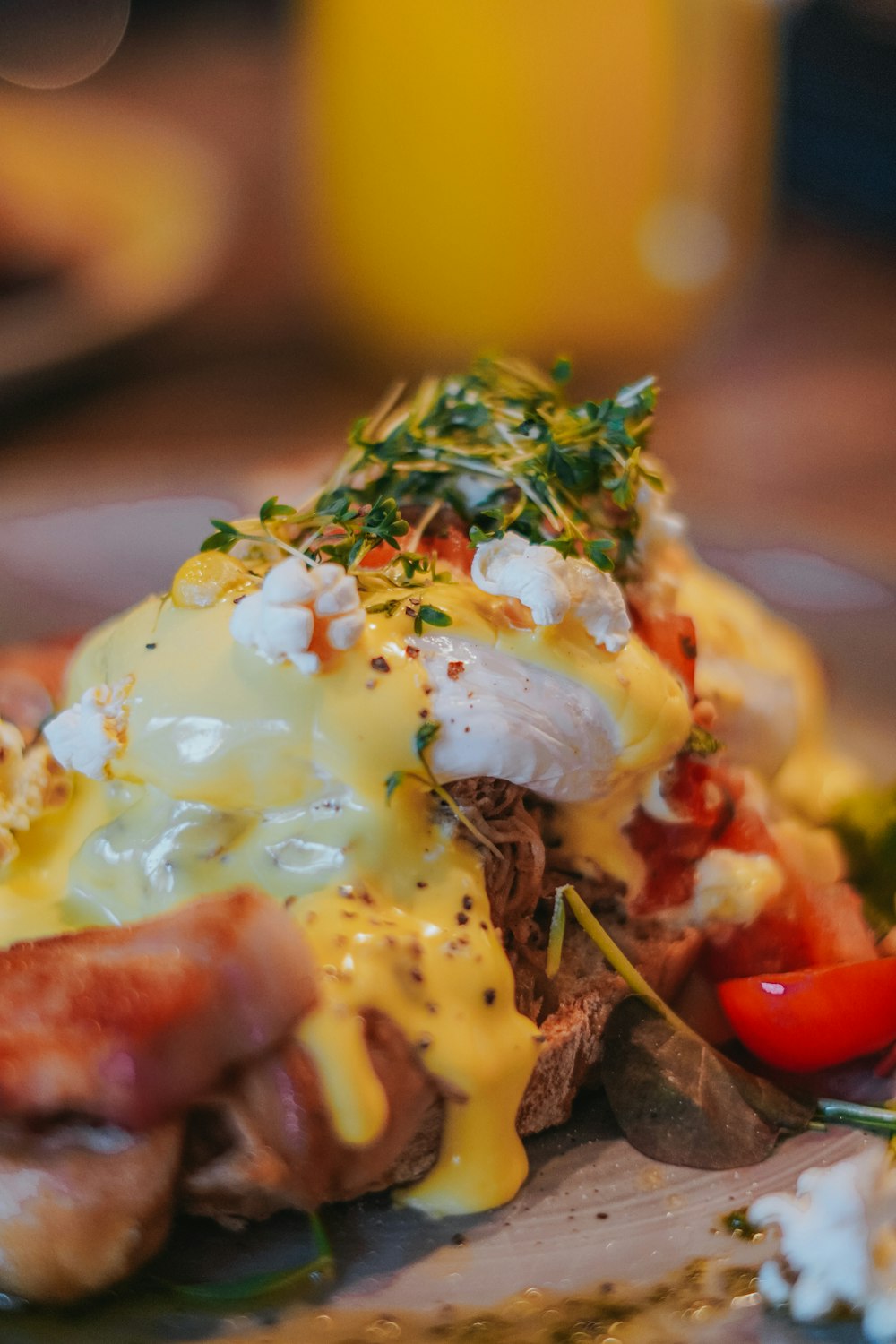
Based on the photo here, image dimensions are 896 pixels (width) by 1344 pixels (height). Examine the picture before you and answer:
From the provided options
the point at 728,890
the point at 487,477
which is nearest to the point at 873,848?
the point at 728,890

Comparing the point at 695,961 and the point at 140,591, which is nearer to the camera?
the point at 695,961

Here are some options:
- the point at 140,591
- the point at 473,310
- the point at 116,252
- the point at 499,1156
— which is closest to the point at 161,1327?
the point at 499,1156

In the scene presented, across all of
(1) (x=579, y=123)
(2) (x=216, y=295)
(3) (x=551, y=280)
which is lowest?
(2) (x=216, y=295)

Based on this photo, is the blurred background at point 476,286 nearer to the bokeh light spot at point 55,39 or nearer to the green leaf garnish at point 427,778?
the green leaf garnish at point 427,778

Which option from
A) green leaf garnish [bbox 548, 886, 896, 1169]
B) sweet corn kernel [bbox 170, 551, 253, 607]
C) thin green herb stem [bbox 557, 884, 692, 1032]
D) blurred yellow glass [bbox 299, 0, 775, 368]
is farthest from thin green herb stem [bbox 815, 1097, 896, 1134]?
blurred yellow glass [bbox 299, 0, 775, 368]

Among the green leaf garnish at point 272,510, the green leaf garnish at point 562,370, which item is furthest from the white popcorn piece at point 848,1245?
the green leaf garnish at point 562,370

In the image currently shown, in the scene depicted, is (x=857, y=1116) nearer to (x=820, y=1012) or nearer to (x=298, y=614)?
(x=820, y=1012)

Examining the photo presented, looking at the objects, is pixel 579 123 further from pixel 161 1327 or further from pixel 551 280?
pixel 161 1327

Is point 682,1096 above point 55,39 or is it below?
below
